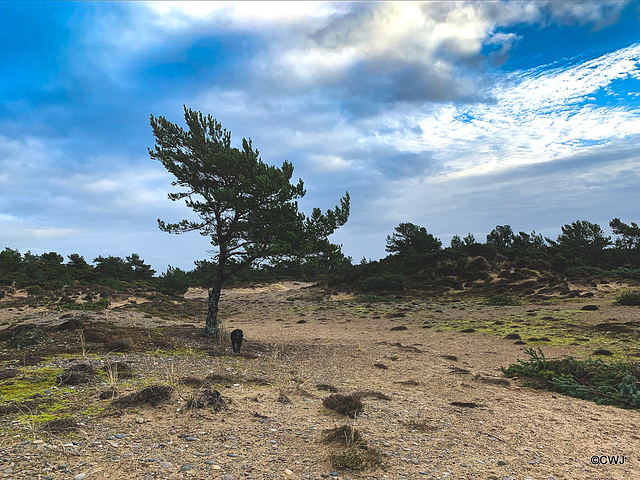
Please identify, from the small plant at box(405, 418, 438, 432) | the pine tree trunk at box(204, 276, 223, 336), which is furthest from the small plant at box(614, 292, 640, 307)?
the pine tree trunk at box(204, 276, 223, 336)

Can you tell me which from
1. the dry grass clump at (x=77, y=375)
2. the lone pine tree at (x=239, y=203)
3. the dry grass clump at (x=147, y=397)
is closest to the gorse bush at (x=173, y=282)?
the lone pine tree at (x=239, y=203)

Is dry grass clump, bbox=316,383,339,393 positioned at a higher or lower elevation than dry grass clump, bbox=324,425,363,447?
lower

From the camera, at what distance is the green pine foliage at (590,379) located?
781cm

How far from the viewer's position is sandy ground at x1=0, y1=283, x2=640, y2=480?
434 cm

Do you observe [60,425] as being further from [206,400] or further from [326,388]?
[326,388]

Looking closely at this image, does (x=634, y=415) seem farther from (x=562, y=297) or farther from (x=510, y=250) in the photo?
(x=510, y=250)

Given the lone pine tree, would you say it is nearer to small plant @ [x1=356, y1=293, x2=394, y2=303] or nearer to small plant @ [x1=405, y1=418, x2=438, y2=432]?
small plant @ [x1=405, y1=418, x2=438, y2=432]

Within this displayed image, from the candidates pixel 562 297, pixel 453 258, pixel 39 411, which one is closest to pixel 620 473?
pixel 39 411

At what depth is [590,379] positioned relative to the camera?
8.82 m

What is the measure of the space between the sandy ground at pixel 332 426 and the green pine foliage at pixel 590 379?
1.63ft

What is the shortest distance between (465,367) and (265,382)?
700cm

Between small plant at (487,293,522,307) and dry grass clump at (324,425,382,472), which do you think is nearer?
dry grass clump at (324,425,382,472)

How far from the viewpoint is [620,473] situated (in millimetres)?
4762

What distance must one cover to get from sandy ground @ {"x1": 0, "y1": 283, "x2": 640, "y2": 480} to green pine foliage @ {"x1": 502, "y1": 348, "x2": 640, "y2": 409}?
1.63ft
